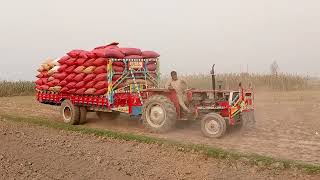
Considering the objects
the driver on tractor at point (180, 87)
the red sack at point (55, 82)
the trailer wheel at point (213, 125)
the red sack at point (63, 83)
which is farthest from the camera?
the red sack at point (55, 82)

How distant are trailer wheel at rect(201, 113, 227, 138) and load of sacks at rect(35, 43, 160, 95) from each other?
2.74 m

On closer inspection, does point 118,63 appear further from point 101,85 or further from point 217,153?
point 217,153

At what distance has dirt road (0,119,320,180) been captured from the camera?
643cm

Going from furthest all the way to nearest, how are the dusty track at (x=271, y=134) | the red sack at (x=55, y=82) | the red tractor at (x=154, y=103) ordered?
the red sack at (x=55, y=82)
the red tractor at (x=154, y=103)
the dusty track at (x=271, y=134)

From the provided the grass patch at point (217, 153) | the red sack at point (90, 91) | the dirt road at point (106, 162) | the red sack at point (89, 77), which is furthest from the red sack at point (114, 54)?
the dirt road at point (106, 162)

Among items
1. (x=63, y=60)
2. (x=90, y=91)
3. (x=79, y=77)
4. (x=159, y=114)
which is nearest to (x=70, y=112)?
(x=79, y=77)

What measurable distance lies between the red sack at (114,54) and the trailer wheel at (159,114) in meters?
1.51

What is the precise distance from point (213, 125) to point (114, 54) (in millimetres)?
3315

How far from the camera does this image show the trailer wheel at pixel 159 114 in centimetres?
1021

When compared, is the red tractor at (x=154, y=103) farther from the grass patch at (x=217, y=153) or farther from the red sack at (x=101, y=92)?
the grass patch at (x=217, y=153)

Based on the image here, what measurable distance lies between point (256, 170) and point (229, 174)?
20.8 inches

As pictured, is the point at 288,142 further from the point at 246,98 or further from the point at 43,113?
the point at 43,113

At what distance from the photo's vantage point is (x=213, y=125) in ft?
31.6

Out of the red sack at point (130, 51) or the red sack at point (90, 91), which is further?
the red sack at point (130, 51)
